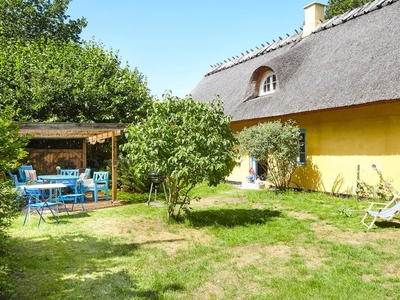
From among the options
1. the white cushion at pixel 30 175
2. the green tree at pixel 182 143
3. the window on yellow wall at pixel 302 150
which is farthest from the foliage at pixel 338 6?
the white cushion at pixel 30 175

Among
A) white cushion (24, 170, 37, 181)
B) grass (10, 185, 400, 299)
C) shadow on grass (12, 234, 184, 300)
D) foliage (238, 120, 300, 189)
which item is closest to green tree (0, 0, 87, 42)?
white cushion (24, 170, 37, 181)

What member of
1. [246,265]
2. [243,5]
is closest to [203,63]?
[243,5]

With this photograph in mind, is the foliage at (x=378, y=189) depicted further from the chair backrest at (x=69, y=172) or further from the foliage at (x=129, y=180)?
the chair backrest at (x=69, y=172)

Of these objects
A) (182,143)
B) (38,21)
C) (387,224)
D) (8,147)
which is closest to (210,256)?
(182,143)

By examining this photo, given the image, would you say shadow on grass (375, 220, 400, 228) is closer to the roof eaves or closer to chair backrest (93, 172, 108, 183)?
chair backrest (93, 172, 108, 183)

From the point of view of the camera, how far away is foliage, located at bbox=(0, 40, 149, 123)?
1331 cm

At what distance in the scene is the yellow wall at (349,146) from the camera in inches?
328

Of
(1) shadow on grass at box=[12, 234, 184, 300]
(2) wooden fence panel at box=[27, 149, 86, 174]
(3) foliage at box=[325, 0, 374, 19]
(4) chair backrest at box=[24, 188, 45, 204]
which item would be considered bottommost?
(1) shadow on grass at box=[12, 234, 184, 300]

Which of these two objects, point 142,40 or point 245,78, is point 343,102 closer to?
point 245,78

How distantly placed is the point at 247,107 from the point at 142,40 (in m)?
7.01

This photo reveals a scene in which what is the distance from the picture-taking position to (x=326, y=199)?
9.17 metres

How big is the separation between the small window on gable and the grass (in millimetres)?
6559

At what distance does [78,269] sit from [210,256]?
5.96ft

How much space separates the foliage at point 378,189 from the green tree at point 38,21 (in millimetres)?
20917
